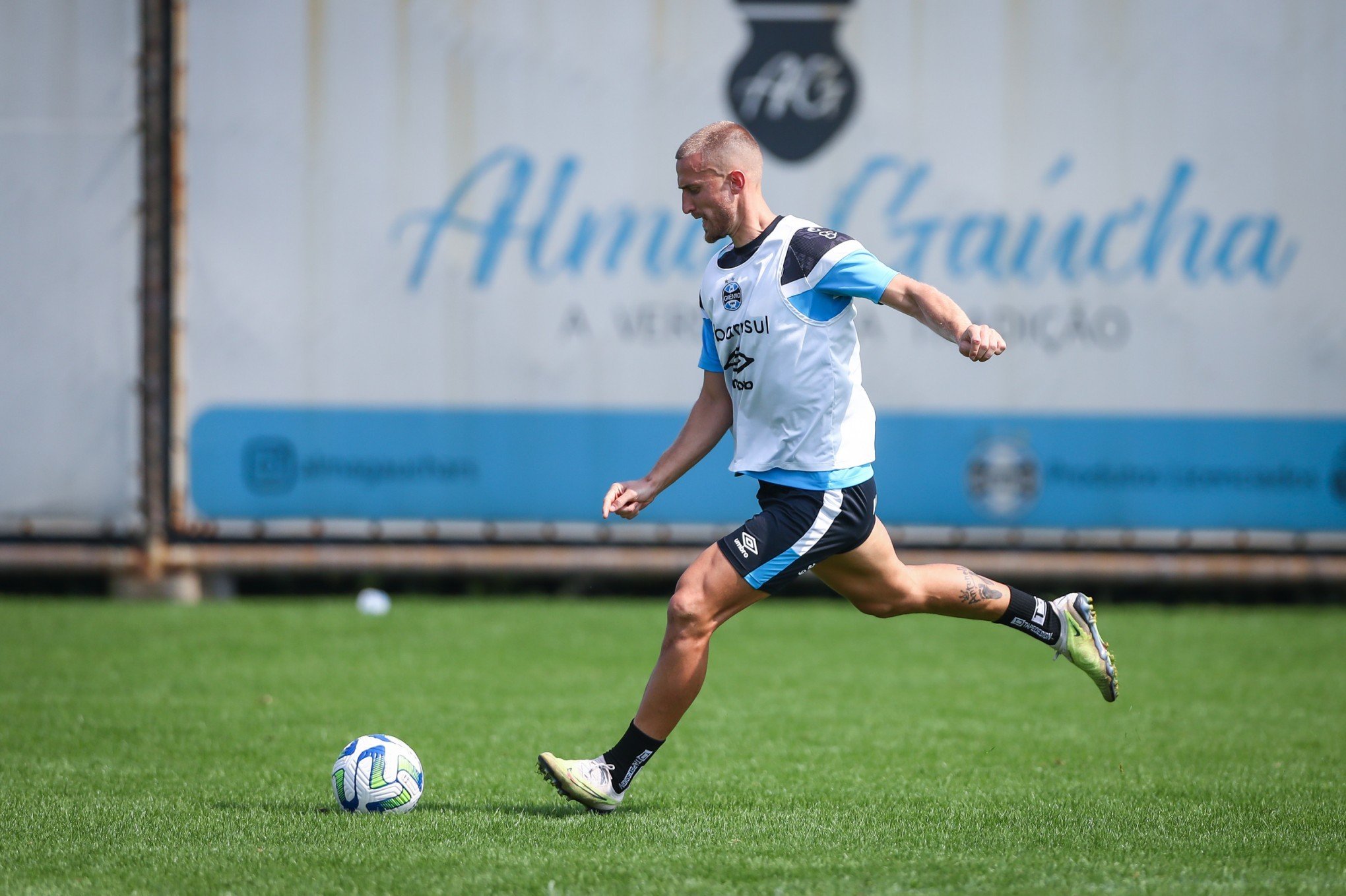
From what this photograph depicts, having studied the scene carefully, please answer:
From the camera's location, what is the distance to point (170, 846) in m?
4.24

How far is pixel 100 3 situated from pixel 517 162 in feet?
11.1

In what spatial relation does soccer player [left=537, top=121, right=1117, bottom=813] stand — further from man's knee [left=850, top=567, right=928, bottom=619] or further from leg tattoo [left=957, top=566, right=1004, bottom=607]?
leg tattoo [left=957, top=566, right=1004, bottom=607]

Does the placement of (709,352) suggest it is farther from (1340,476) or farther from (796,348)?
(1340,476)

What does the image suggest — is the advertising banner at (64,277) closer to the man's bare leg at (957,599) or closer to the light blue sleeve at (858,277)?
the man's bare leg at (957,599)

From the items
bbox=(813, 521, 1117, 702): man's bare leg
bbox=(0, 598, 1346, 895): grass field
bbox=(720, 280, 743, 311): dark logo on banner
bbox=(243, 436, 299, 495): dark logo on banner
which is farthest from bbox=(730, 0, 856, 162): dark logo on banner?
bbox=(813, 521, 1117, 702): man's bare leg

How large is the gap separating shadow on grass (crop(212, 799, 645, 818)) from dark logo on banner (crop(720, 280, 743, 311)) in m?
1.77

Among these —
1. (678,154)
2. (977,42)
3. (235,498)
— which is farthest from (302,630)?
(977,42)

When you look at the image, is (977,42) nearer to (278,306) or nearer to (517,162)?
(517,162)

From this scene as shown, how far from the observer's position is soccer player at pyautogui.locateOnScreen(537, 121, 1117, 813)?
4.56 meters

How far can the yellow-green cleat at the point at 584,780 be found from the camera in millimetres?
4574

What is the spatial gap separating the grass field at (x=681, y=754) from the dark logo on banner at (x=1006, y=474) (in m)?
1.08

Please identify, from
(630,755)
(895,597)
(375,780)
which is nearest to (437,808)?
(375,780)

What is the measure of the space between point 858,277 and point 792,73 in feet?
21.1

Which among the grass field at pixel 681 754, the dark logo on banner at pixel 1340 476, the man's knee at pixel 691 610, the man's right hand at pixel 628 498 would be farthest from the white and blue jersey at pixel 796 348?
the dark logo on banner at pixel 1340 476
